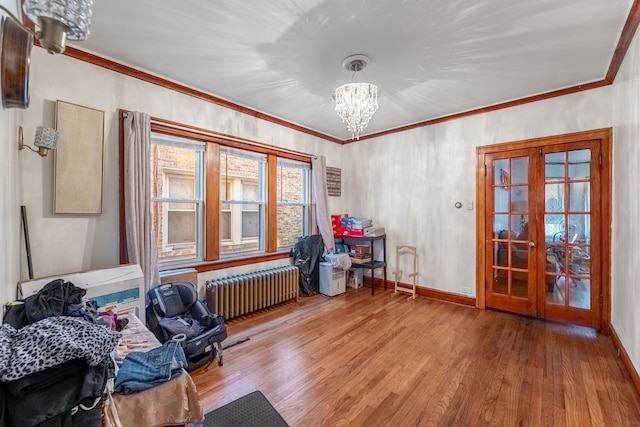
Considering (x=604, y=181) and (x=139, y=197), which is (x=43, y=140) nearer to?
(x=139, y=197)

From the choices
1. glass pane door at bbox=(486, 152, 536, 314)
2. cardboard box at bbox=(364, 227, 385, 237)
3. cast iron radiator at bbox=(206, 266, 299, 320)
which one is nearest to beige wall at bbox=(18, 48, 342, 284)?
cast iron radiator at bbox=(206, 266, 299, 320)

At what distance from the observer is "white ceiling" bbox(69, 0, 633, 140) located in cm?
190

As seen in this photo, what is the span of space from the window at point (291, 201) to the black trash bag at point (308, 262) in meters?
0.25

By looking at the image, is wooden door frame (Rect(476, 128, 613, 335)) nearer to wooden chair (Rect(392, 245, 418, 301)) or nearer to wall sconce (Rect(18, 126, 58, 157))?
wooden chair (Rect(392, 245, 418, 301))

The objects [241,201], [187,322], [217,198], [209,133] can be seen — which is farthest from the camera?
[241,201]

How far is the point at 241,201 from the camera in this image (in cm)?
377

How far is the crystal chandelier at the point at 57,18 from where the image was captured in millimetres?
819

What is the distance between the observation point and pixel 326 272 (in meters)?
4.34

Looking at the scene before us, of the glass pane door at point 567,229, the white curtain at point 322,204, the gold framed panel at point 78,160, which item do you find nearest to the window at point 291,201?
the white curtain at point 322,204

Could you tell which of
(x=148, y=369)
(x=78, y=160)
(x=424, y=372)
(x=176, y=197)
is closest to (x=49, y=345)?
(x=148, y=369)

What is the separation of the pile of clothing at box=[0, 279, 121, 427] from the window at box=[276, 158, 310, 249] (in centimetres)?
335

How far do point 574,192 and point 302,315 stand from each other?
348cm

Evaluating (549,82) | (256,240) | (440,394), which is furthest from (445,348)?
(549,82)

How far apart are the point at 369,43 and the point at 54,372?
268 cm
